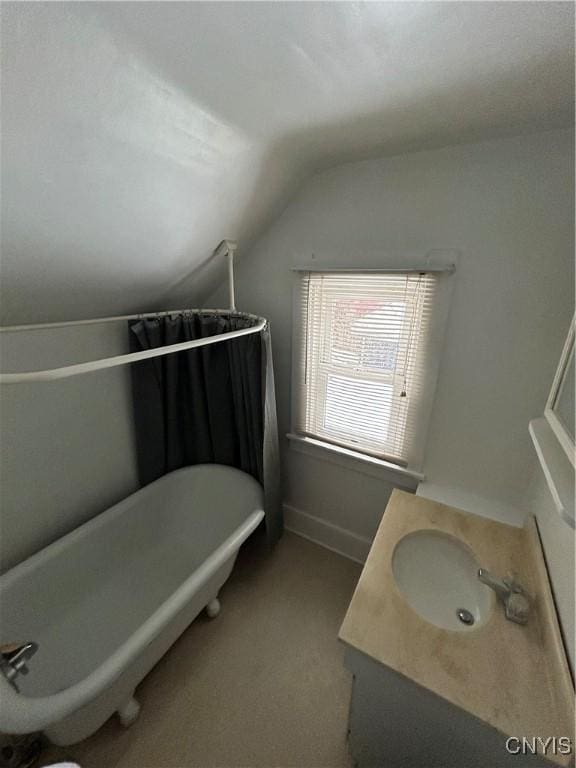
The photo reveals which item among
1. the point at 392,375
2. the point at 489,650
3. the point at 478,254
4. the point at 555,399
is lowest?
the point at 489,650

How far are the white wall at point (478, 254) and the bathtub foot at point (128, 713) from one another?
5.04 ft

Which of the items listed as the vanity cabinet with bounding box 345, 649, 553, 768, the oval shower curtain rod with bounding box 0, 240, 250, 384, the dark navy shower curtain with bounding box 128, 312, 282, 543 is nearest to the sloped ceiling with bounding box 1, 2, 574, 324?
the oval shower curtain rod with bounding box 0, 240, 250, 384

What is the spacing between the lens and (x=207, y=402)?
1.89 m

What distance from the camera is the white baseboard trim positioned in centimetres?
190

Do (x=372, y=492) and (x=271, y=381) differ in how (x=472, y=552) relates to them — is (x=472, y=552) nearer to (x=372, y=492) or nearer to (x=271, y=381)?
(x=372, y=492)

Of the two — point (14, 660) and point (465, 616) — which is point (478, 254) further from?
point (14, 660)

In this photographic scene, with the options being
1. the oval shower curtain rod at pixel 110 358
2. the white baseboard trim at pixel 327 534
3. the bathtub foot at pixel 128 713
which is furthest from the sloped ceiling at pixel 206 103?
the white baseboard trim at pixel 327 534

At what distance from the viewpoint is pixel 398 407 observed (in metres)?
1.55

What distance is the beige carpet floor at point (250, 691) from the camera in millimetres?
1143

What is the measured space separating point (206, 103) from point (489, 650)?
5.93ft

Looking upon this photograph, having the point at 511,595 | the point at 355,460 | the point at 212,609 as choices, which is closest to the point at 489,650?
the point at 511,595

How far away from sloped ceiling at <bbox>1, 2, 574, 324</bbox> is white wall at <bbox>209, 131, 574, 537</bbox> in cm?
11

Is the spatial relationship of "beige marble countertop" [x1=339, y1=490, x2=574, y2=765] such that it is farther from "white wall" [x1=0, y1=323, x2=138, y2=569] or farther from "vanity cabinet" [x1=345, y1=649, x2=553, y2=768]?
"white wall" [x1=0, y1=323, x2=138, y2=569]

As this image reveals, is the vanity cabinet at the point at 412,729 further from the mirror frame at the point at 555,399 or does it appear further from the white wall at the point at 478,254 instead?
the white wall at the point at 478,254
